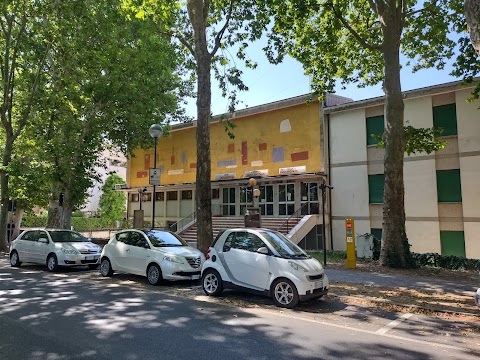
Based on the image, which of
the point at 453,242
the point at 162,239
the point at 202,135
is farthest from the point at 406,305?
the point at 453,242

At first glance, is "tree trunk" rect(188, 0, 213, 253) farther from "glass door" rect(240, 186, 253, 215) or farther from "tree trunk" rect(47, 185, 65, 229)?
"glass door" rect(240, 186, 253, 215)

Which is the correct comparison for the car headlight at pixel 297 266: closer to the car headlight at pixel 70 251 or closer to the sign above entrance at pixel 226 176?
the car headlight at pixel 70 251

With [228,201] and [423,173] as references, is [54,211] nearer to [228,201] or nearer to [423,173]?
[228,201]

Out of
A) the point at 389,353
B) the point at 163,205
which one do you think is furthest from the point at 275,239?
the point at 163,205

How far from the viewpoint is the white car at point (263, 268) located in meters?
7.43

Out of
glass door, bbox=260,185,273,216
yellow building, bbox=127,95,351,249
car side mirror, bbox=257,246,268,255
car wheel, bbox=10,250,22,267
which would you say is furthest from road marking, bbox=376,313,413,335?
glass door, bbox=260,185,273,216

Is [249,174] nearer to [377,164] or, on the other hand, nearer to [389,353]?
[377,164]

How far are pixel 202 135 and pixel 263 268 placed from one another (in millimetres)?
5742

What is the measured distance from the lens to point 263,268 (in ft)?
25.5

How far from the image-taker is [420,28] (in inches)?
625

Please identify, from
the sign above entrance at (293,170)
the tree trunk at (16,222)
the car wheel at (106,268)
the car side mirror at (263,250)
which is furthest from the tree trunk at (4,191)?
the car side mirror at (263,250)

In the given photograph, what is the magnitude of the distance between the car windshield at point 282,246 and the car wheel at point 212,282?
1510 millimetres

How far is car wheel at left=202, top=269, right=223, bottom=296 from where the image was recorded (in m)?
8.55

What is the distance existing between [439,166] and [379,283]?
1111 cm
